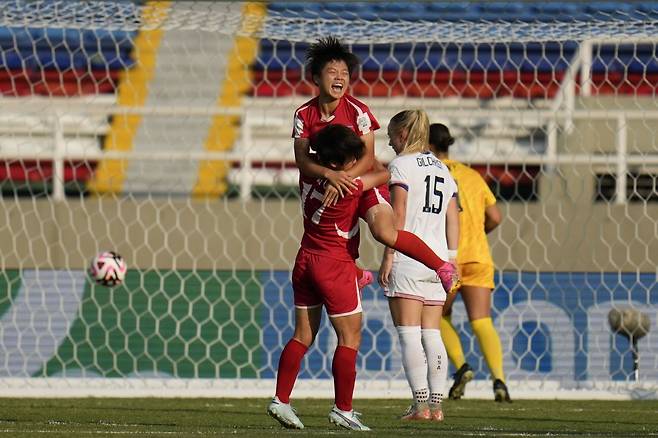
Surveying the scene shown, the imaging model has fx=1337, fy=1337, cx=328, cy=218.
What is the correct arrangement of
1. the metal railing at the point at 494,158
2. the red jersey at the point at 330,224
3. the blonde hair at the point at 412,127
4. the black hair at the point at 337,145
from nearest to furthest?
the black hair at the point at 337,145 < the red jersey at the point at 330,224 < the blonde hair at the point at 412,127 < the metal railing at the point at 494,158

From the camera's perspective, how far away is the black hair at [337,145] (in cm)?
520

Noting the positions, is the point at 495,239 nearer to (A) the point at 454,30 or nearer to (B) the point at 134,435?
(A) the point at 454,30

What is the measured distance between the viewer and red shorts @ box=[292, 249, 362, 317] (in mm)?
5258

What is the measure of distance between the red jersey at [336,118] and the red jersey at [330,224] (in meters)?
0.23

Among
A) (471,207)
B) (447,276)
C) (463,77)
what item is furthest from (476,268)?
(463,77)

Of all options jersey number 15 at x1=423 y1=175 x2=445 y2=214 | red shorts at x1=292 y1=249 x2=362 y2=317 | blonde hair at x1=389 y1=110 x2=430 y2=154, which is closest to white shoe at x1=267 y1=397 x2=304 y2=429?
red shorts at x1=292 y1=249 x2=362 y2=317

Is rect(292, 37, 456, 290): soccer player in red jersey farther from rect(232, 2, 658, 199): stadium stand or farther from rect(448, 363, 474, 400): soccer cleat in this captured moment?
rect(232, 2, 658, 199): stadium stand

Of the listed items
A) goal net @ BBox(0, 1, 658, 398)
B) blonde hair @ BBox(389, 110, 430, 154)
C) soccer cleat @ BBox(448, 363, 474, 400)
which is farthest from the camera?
goal net @ BBox(0, 1, 658, 398)

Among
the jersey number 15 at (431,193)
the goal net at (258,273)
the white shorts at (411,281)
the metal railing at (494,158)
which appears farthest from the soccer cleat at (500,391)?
the metal railing at (494,158)

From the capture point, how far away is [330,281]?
17.3 ft

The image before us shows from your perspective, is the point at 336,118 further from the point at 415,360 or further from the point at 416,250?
the point at 415,360

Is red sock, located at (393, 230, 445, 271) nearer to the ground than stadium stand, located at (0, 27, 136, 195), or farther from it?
farther from it

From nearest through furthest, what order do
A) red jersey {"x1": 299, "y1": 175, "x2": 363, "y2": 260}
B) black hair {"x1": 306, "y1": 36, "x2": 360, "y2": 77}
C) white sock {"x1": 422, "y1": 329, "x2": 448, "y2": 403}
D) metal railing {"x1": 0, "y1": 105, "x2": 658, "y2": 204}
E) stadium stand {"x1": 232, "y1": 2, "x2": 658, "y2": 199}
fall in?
1. red jersey {"x1": 299, "y1": 175, "x2": 363, "y2": 260}
2. black hair {"x1": 306, "y1": 36, "x2": 360, "y2": 77}
3. white sock {"x1": 422, "y1": 329, "x2": 448, "y2": 403}
4. metal railing {"x1": 0, "y1": 105, "x2": 658, "y2": 204}
5. stadium stand {"x1": 232, "y1": 2, "x2": 658, "y2": 199}

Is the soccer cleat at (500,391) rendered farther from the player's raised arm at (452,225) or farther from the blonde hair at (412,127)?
the blonde hair at (412,127)
